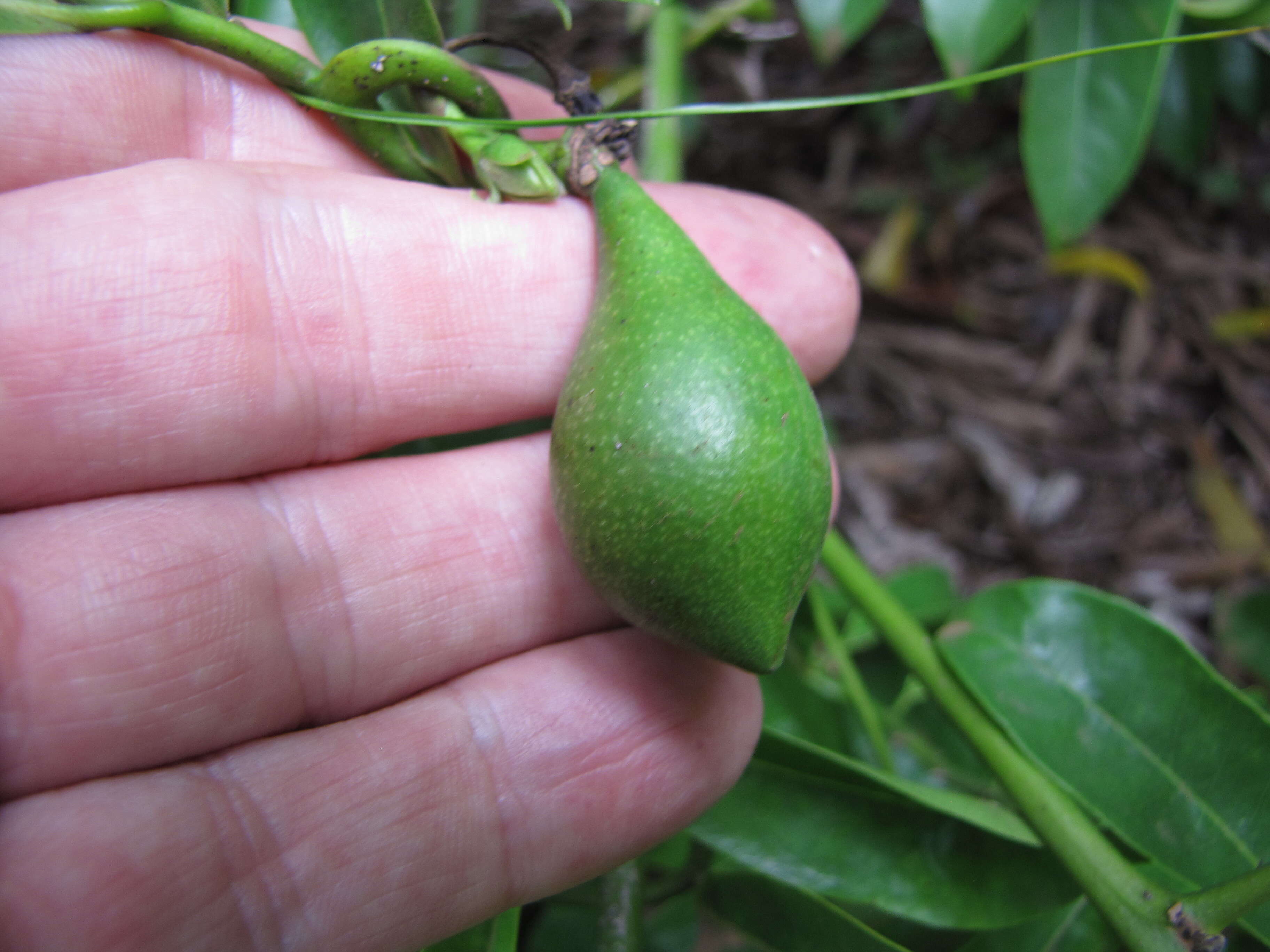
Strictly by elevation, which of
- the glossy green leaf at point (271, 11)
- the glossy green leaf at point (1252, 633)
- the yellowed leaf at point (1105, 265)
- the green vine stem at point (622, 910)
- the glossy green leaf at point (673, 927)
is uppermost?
the glossy green leaf at point (271, 11)

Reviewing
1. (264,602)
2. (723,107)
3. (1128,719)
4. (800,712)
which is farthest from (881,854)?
(723,107)

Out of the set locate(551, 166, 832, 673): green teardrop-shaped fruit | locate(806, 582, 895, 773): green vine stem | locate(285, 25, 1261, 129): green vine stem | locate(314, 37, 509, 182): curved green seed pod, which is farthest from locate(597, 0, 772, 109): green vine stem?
locate(806, 582, 895, 773): green vine stem

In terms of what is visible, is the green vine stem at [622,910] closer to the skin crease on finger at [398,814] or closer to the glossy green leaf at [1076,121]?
the skin crease on finger at [398,814]

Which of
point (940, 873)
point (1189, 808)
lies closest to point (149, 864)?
point (940, 873)

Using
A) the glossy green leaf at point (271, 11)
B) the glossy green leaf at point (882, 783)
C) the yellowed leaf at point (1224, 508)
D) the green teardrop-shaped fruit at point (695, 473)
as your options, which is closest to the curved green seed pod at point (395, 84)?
the glossy green leaf at point (271, 11)

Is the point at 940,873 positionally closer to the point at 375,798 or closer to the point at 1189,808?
the point at 1189,808

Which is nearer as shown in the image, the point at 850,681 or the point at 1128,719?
the point at 1128,719

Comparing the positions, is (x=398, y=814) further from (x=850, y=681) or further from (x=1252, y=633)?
(x=1252, y=633)
